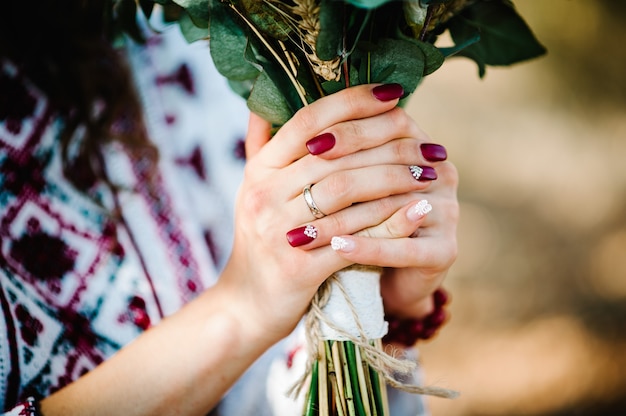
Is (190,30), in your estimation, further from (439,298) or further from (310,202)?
(439,298)

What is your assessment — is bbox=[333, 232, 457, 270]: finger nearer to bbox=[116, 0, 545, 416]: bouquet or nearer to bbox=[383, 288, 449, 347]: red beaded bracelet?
bbox=[116, 0, 545, 416]: bouquet

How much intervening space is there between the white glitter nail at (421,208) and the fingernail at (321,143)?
153mm

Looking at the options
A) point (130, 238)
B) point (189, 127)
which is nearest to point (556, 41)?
point (189, 127)

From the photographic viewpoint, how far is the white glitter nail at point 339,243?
760mm

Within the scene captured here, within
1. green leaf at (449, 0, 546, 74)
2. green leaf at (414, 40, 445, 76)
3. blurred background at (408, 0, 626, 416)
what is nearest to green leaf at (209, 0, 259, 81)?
green leaf at (414, 40, 445, 76)

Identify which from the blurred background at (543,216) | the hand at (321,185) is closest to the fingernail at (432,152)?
the hand at (321,185)

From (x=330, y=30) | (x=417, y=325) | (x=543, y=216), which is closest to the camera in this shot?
(x=330, y=30)

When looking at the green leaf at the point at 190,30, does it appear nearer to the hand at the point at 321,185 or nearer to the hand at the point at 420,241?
the hand at the point at 321,185

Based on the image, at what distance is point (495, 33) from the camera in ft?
2.85

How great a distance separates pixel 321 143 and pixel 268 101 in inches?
4.0

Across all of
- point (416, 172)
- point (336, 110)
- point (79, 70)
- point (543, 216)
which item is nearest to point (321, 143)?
point (336, 110)

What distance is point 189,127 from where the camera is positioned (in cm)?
122

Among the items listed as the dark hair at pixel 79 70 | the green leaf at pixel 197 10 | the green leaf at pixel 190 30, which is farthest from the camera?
the dark hair at pixel 79 70

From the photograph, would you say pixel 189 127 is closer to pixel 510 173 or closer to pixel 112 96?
pixel 112 96
